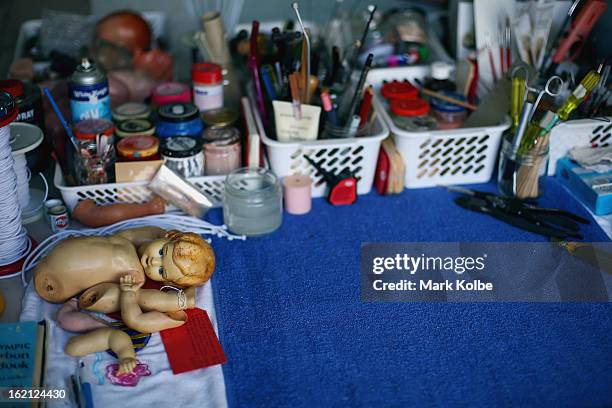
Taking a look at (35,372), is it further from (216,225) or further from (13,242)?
(216,225)

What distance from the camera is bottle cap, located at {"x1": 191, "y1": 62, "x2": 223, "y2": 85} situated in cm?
105

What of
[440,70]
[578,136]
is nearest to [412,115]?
[440,70]

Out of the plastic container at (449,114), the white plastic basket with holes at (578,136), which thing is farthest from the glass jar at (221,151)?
the white plastic basket with holes at (578,136)

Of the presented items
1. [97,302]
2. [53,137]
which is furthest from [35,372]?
[53,137]

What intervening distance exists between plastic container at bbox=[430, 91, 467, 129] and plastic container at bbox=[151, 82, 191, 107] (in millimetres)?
384

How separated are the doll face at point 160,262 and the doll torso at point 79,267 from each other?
0.4 inches

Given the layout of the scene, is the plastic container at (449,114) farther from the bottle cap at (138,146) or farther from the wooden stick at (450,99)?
the bottle cap at (138,146)

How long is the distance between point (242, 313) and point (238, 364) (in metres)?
0.08

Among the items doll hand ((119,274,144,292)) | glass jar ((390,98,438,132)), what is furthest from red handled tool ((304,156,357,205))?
doll hand ((119,274,144,292))

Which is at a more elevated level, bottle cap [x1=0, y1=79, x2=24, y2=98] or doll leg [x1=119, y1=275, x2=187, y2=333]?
bottle cap [x1=0, y1=79, x2=24, y2=98]

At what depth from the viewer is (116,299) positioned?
79 cm

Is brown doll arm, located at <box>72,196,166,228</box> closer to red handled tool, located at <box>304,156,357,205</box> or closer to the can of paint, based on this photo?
the can of paint

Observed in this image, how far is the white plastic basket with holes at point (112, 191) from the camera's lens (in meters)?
0.96

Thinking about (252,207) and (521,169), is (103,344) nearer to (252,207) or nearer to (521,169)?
(252,207)
